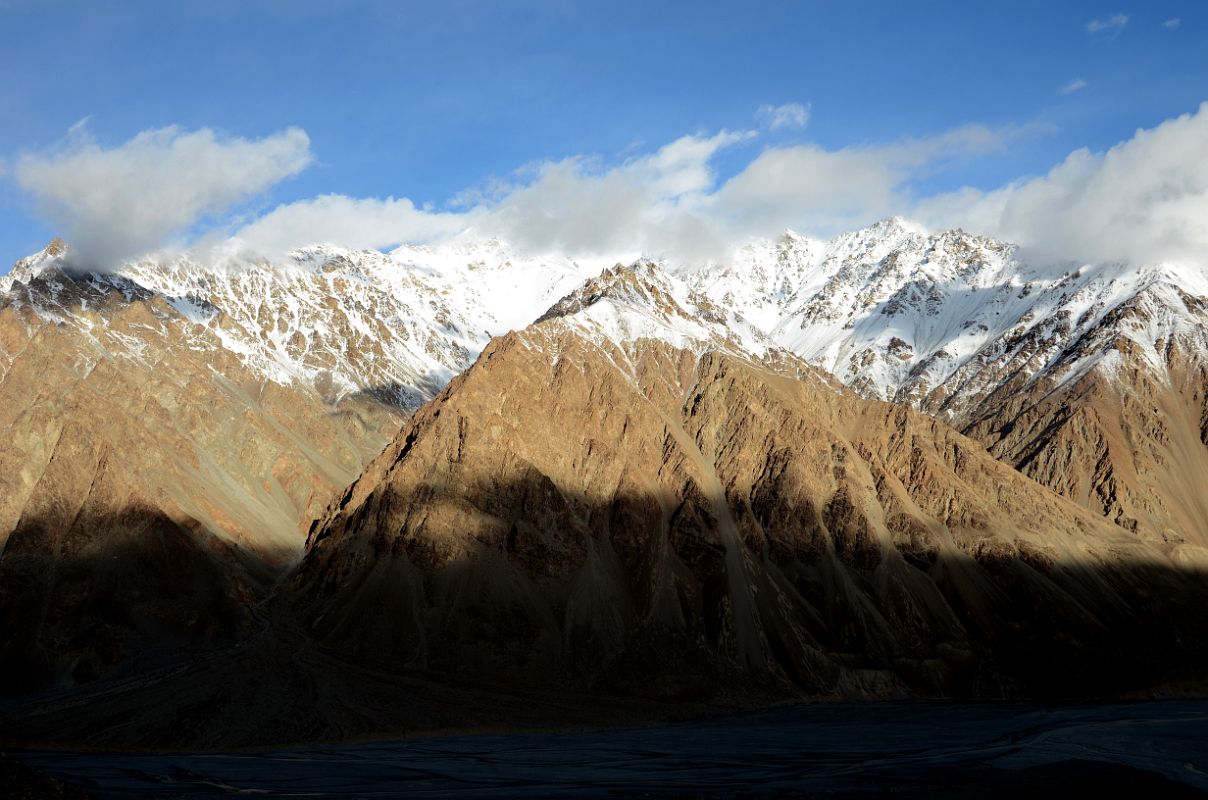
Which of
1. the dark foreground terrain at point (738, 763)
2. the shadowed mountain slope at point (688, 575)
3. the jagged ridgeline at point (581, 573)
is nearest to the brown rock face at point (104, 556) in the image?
the jagged ridgeline at point (581, 573)

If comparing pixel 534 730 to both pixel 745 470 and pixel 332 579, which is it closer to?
pixel 332 579

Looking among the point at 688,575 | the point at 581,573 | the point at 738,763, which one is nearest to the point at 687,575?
the point at 688,575

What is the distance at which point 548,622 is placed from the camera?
525ft

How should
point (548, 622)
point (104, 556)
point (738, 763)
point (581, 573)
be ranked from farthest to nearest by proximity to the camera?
point (581, 573) < point (104, 556) < point (548, 622) < point (738, 763)

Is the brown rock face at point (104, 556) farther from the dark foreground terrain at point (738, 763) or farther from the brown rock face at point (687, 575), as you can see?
the dark foreground terrain at point (738, 763)

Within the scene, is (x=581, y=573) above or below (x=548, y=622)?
above

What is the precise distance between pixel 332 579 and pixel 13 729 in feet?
176

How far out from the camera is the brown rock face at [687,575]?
Result: 15775 centimetres

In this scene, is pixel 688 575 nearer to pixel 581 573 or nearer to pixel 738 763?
pixel 581 573

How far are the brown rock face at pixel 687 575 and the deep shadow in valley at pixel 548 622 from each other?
1.29 feet

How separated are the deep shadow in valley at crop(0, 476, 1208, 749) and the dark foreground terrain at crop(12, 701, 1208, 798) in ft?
48.9

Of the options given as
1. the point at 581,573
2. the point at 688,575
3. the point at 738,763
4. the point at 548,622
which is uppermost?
the point at 581,573

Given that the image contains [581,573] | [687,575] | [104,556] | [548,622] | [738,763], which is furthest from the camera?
[687,575]

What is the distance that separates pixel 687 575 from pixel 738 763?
7163 centimetres
